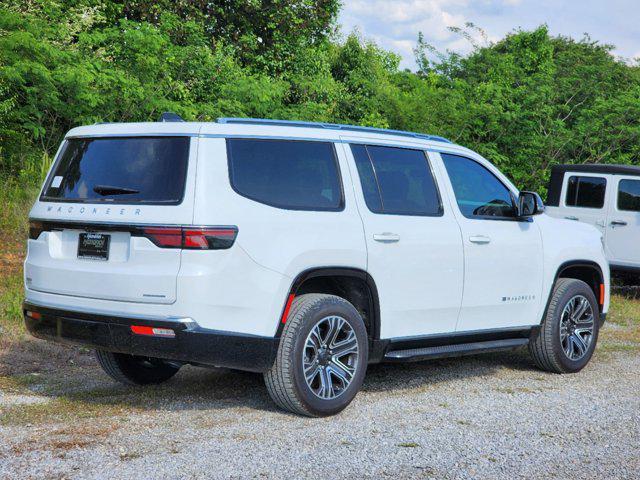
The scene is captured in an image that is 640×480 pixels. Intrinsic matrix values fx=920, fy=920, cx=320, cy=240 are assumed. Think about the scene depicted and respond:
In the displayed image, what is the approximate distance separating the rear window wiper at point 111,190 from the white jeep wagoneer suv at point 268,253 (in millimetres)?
10

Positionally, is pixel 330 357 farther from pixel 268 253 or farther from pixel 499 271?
pixel 499 271

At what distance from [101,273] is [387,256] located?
6.33 feet

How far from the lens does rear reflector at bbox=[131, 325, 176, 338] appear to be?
539cm

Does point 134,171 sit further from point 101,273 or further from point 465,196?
point 465,196

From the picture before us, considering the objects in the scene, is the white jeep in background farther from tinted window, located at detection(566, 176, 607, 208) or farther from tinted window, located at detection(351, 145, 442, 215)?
tinted window, located at detection(351, 145, 442, 215)

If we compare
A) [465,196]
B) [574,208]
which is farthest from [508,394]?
[574,208]

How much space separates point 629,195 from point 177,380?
848 cm

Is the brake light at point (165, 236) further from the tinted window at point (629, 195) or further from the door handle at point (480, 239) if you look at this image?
the tinted window at point (629, 195)

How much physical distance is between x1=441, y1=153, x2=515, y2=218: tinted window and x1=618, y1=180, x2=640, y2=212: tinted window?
21.4ft

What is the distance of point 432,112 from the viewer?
717 inches

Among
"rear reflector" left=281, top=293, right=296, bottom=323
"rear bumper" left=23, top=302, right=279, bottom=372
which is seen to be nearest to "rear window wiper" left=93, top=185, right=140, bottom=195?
"rear bumper" left=23, top=302, right=279, bottom=372

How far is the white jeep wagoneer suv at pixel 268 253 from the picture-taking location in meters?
5.43

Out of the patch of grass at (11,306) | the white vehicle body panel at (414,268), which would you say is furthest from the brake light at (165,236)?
the patch of grass at (11,306)

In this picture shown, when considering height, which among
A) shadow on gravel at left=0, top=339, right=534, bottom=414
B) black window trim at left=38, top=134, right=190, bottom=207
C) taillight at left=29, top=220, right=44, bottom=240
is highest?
black window trim at left=38, top=134, right=190, bottom=207
